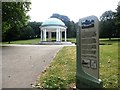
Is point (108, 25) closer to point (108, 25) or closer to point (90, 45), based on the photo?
point (108, 25)

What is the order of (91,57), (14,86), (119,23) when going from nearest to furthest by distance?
(91,57) < (14,86) < (119,23)

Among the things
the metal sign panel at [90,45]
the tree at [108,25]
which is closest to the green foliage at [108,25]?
the tree at [108,25]

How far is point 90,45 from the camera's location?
21.4 ft

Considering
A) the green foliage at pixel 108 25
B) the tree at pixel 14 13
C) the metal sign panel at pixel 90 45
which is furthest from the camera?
the green foliage at pixel 108 25

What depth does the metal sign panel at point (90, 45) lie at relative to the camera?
20.5 ft


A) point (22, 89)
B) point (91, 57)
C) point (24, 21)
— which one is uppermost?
point (24, 21)

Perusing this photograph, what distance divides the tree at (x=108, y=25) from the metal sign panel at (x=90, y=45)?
4333 centimetres

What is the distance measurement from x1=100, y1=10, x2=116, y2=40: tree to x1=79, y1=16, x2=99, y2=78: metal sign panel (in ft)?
142

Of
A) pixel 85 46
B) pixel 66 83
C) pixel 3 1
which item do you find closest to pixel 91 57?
pixel 85 46

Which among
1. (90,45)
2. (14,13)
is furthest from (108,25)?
(90,45)

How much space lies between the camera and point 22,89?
7406 millimetres

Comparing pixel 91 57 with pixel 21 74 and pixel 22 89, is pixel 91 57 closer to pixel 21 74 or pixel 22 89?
pixel 22 89

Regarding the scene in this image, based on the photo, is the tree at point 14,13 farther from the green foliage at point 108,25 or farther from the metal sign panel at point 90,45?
the metal sign panel at point 90,45

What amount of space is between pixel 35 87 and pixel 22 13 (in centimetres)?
2650
